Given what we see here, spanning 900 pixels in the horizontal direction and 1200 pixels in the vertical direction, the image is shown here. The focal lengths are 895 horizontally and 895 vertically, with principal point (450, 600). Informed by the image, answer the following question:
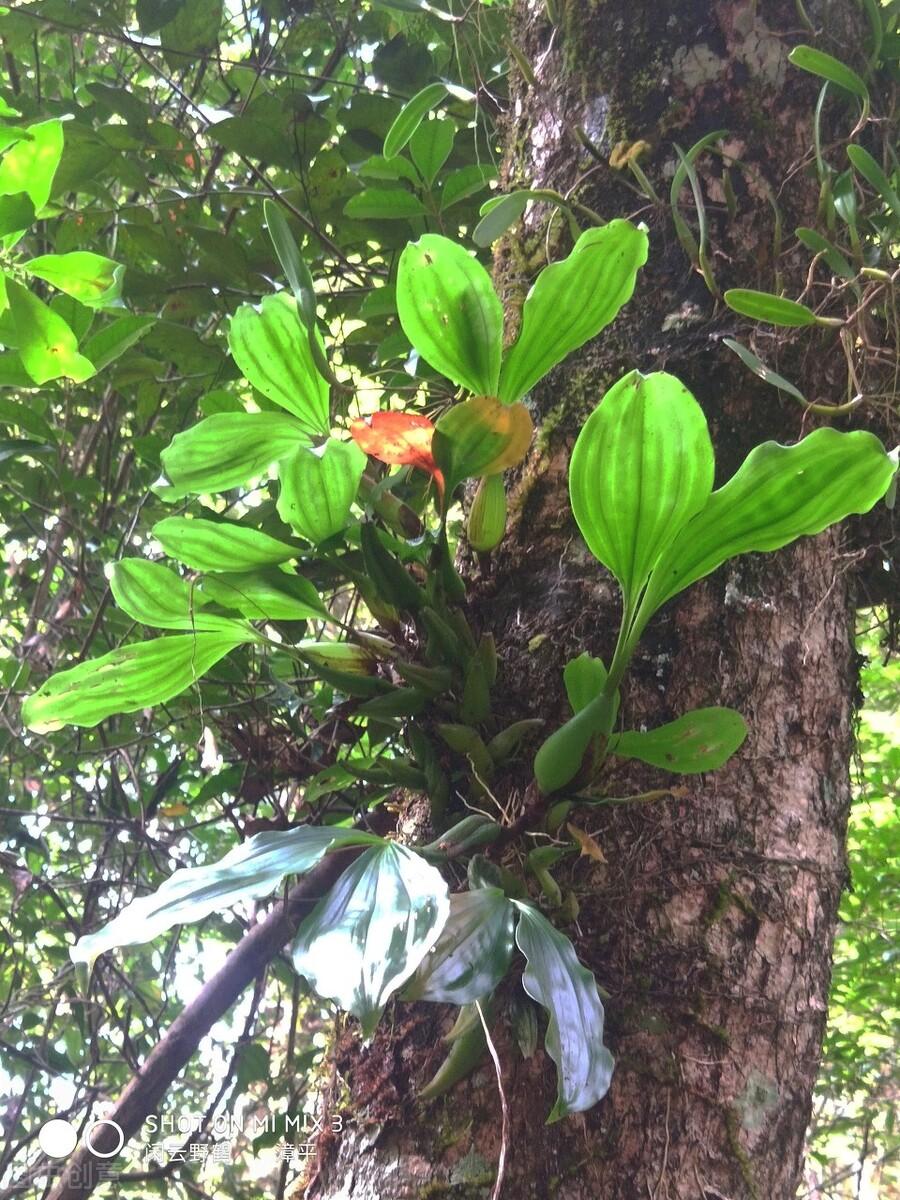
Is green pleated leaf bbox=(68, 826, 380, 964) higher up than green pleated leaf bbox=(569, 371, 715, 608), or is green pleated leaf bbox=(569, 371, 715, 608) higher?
green pleated leaf bbox=(569, 371, 715, 608)

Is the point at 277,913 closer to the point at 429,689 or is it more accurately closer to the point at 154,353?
the point at 429,689

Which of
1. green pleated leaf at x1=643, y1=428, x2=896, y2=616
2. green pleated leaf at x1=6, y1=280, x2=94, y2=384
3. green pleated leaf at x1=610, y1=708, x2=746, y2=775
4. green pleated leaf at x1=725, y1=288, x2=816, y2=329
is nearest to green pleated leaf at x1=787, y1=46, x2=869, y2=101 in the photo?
green pleated leaf at x1=725, y1=288, x2=816, y2=329

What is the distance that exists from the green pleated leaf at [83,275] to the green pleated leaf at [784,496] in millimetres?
651

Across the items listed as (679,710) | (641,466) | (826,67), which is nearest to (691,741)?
(679,710)

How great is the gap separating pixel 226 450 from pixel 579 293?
0.32m

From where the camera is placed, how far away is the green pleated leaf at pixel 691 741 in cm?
58

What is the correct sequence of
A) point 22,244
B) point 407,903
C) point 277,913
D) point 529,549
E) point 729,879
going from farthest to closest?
point 22,244, point 277,913, point 529,549, point 729,879, point 407,903

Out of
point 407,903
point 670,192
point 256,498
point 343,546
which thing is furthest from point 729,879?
point 256,498

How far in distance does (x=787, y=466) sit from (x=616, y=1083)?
15.3 inches

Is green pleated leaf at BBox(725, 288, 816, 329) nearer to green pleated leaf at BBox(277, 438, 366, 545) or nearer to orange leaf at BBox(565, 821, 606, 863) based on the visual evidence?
green pleated leaf at BBox(277, 438, 366, 545)

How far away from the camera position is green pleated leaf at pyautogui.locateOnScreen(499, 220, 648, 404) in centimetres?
60

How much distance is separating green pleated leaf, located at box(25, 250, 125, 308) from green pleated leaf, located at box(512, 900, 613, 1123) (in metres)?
0.74

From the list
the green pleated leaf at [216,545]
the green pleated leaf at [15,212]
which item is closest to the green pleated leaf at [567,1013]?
the green pleated leaf at [216,545]

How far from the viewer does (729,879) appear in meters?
0.62
